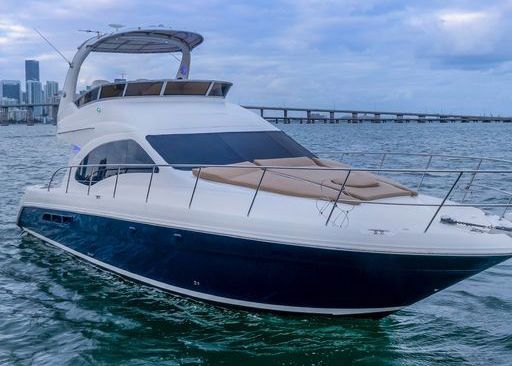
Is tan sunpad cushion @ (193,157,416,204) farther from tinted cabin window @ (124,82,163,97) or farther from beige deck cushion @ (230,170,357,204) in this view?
tinted cabin window @ (124,82,163,97)

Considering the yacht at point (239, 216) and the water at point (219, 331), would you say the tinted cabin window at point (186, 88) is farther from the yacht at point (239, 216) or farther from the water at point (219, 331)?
the water at point (219, 331)

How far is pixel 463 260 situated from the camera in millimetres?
6406

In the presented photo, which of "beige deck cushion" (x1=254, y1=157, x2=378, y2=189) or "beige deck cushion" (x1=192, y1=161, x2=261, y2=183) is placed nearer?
"beige deck cushion" (x1=254, y1=157, x2=378, y2=189)

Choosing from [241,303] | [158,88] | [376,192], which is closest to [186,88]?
[158,88]

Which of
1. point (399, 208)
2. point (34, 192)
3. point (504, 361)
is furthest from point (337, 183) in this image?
point (34, 192)

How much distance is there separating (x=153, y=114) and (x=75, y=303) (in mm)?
Result: 3045

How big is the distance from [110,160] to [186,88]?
6.22 ft

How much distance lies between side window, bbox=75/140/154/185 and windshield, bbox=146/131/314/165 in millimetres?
282

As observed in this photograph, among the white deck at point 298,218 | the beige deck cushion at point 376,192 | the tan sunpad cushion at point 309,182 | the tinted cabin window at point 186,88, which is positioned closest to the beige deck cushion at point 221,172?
the tan sunpad cushion at point 309,182

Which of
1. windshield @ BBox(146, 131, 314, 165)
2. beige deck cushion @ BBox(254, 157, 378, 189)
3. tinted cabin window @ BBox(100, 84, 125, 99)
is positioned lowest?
beige deck cushion @ BBox(254, 157, 378, 189)

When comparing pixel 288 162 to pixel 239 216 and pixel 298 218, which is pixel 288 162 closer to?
pixel 239 216

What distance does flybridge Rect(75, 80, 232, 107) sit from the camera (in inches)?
413

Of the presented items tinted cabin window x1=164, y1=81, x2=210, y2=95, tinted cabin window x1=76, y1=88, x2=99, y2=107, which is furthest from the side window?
tinted cabin window x1=164, y1=81, x2=210, y2=95

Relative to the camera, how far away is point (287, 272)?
22.4 ft
